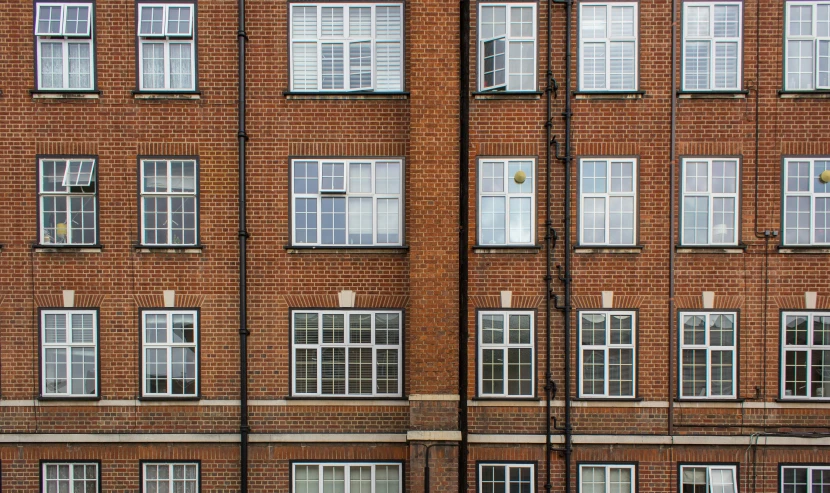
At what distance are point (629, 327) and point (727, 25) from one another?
6050 millimetres

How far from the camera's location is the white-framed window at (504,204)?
9.93m

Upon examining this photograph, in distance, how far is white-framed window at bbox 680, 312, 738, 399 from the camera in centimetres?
986

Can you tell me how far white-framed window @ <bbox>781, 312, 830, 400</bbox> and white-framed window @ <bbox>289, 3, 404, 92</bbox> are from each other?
8.74 metres

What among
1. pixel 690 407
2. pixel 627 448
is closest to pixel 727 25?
pixel 690 407

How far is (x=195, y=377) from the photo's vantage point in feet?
32.7

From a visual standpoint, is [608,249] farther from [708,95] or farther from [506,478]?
[506,478]

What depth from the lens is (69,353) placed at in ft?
32.6

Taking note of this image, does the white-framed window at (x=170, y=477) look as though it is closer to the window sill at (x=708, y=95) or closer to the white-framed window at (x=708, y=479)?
the white-framed window at (x=708, y=479)

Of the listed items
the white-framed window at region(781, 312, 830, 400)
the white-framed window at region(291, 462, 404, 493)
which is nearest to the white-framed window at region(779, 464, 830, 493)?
the white-framed window at region(781, 312, 830, 400)

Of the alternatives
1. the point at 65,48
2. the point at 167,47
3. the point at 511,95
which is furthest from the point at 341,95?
the point at 65,48

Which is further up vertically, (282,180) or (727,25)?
(727,25)

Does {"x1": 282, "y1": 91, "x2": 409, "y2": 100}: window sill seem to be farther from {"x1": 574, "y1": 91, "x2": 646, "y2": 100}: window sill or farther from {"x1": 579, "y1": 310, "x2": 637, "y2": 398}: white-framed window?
{"x1": 579, "y1": 310, "x2": 637, "y2": 398}: white-framed window

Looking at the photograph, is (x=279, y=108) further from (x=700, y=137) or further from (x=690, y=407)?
(x=690, y=407)

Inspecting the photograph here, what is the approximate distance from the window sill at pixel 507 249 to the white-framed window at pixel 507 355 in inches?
45.4
